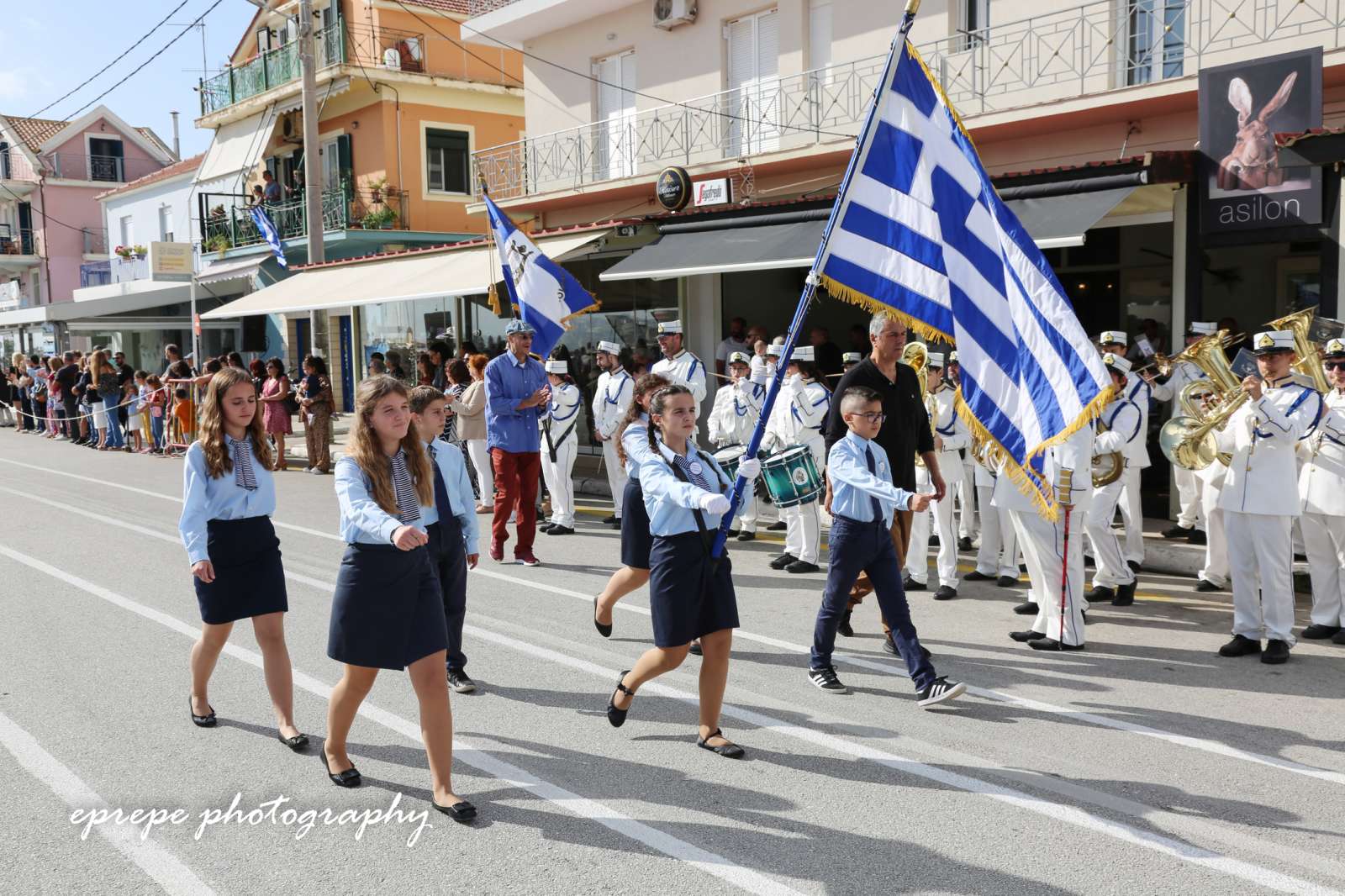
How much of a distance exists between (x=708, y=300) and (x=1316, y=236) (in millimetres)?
8540

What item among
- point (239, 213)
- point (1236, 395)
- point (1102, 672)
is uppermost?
point (239, 213)

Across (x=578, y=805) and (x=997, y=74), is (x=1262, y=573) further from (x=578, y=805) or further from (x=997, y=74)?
(x=997, y=74)

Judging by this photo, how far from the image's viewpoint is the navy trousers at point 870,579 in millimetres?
5773

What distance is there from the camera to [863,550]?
19.3 feet

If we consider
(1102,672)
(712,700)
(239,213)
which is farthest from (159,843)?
(239,213)

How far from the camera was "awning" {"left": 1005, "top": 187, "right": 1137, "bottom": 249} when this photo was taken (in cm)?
1002

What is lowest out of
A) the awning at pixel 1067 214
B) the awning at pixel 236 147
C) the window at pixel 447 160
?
the awning at pixel 1067 214

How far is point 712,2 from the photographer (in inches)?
688

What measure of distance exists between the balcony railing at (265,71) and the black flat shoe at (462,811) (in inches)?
984

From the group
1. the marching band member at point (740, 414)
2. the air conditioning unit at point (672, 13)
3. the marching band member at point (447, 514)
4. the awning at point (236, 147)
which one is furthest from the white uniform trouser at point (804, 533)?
the awning at point (236, 147)

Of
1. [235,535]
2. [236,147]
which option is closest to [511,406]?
[235,535]

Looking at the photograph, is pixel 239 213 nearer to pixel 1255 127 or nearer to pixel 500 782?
pixel 1255 127

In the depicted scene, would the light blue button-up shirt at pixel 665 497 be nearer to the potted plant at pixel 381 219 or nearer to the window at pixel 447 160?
the potted plant at pixel 381 219

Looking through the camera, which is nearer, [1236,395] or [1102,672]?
[1102,672]
